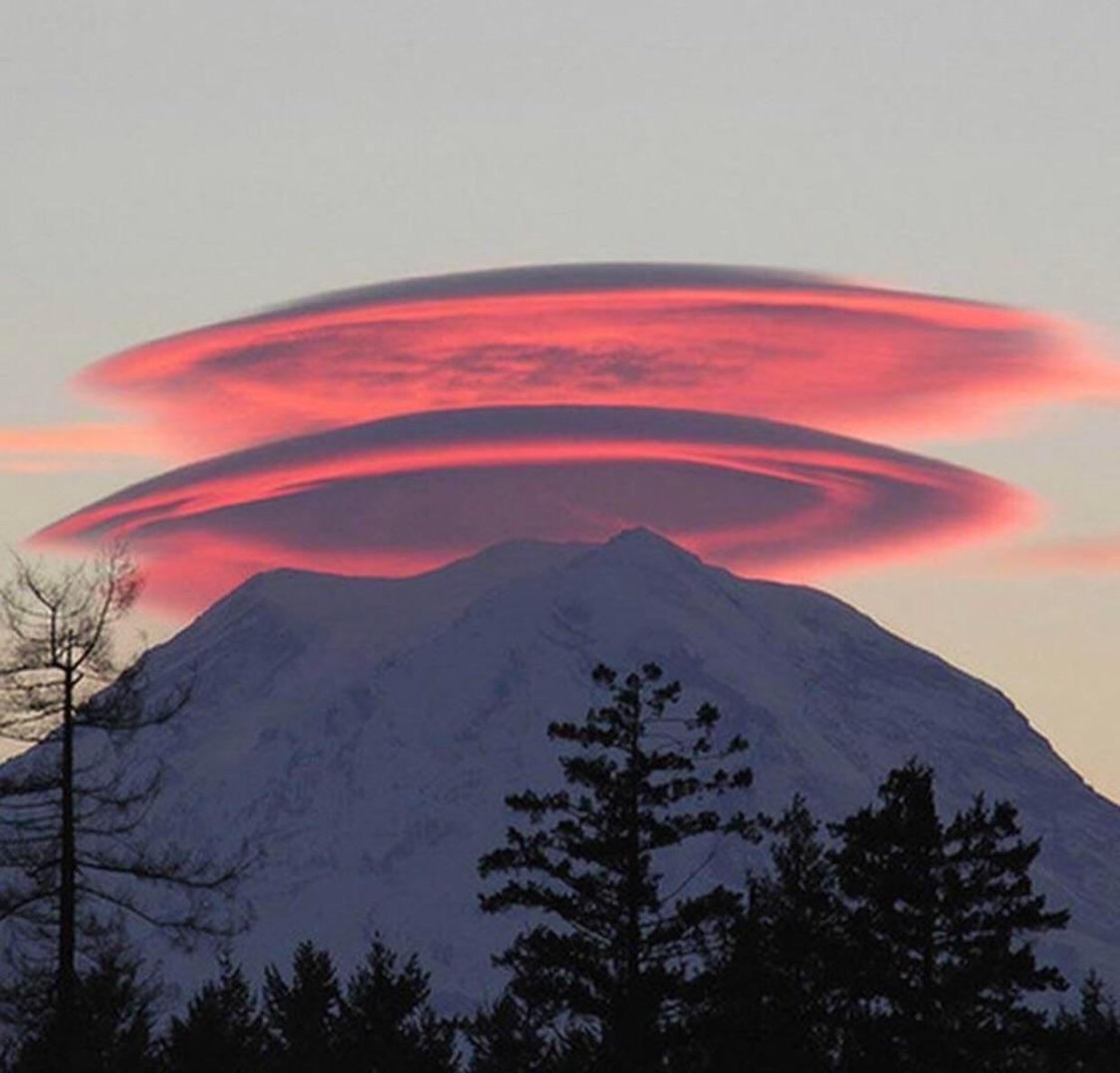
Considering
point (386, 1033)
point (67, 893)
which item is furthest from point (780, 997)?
point (386, 1033)

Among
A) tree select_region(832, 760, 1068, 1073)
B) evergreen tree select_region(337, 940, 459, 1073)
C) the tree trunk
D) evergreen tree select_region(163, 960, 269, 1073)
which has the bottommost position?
the tree trunk

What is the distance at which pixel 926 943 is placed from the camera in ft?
203

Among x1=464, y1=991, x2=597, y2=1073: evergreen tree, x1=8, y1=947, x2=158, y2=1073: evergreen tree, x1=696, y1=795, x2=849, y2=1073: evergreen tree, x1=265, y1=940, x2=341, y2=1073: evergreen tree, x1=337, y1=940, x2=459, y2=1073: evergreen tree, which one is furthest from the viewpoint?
x1=265, y1=940, x2=341, y2=1073: evergreen tree

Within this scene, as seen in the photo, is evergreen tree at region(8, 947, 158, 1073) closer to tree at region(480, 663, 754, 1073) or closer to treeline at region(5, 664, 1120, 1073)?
treeline at region(5, 664, 1120, 1073)

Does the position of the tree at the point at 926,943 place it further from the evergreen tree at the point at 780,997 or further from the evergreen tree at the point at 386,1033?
the evergreen tree at the point at 386,1033

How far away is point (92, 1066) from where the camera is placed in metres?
61.5

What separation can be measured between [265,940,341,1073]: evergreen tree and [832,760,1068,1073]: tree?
45958 mm

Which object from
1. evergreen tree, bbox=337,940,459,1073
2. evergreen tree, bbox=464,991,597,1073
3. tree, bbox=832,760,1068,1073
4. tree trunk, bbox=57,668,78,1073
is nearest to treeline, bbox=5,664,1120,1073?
tree, bbox=832,760,1068,1073

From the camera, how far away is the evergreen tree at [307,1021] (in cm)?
11131

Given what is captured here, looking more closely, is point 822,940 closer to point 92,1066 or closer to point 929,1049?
point 929,1049

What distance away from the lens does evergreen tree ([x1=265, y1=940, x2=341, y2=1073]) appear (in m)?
111

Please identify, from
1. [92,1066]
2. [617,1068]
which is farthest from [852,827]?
[92,1066]

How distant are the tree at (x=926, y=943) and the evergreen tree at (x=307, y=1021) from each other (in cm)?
4596

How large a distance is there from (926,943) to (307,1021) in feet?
205
